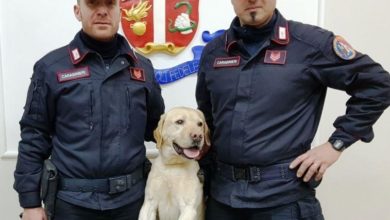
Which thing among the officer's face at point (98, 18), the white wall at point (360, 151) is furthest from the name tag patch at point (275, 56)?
the white wall at point (360, 151)

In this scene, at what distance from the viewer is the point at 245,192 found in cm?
128

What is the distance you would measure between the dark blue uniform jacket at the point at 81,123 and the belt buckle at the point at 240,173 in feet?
1.26

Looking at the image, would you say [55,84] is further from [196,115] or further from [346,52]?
[346,52]

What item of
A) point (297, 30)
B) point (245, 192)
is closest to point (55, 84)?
point (245, 192)

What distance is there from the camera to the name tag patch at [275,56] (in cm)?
126

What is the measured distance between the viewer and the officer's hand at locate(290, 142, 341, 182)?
1251mm

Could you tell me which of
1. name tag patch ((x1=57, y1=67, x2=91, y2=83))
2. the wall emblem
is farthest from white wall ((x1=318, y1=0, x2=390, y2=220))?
name tag patch ((x1=57, y1=67, x2=91, y2=83))

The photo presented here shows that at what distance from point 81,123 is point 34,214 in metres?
0.39

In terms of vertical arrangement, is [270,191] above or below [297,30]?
below

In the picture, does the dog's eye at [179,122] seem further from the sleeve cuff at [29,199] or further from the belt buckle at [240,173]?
A: the sleeve cuff at [29,199]

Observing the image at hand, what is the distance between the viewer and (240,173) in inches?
51.4

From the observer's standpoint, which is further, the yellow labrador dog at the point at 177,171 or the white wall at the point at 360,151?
the white wall at the point at 360,151

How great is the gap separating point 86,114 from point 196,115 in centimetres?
42

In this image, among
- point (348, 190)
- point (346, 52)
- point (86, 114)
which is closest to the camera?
point (346, 52)
